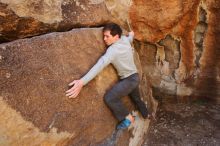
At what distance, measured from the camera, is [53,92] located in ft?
7.22

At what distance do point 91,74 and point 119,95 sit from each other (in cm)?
35

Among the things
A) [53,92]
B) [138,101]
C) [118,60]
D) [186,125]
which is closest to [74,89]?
[53,92]

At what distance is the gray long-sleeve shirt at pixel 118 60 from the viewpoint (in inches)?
94.0

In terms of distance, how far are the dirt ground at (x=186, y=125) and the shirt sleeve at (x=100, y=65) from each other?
3.56 feet

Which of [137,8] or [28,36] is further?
[137,8]

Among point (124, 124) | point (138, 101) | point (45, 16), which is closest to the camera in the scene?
point (45, 16)

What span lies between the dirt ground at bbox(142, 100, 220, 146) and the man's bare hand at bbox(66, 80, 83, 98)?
3.80ft

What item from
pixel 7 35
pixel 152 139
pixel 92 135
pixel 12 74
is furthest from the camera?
pixel 152 139

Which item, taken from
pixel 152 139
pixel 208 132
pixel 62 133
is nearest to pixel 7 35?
pixel 62 133

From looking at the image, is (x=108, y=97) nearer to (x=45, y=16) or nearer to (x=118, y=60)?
(x=118, y=60)

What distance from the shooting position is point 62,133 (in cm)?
223

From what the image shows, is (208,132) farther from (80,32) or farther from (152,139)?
(80,32)

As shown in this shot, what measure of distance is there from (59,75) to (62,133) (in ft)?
1.26

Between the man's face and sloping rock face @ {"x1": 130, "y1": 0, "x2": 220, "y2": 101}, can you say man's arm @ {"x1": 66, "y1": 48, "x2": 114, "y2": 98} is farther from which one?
sloping rock face @ {"x1": 130, "y1": 0, "x2": 220, "y2": 101}
